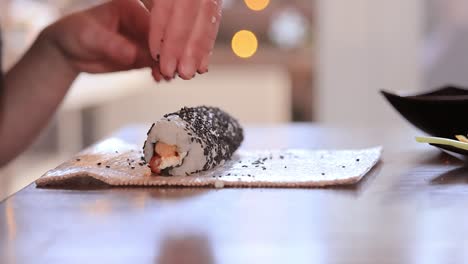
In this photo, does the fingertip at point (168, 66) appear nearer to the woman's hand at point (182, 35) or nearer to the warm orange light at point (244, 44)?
the woman's hand at point (182, 35)

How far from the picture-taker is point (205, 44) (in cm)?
96

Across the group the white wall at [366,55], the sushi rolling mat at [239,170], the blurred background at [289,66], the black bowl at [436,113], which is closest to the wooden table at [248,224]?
the sushi rolling mat at [239,170]

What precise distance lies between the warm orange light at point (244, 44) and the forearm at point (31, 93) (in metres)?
3.06

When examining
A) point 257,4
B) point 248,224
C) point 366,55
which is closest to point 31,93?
point 248,224

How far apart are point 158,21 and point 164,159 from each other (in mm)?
174

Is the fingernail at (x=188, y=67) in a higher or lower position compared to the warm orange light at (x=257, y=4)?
lower

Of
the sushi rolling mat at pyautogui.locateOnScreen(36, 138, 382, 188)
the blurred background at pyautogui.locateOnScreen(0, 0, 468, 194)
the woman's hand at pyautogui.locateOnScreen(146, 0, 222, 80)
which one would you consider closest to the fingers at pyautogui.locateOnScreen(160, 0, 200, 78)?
the woman's hand at pyautogui.locateOnScreen(146, 0, 222, 80)

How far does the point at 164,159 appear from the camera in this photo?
862mm

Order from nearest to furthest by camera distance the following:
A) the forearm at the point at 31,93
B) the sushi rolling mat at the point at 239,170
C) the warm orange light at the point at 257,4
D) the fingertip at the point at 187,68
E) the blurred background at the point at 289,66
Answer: the sushi rolling mat at the point at 239,170 → the fingertip at the point at 187,68 → the forearm at the point at 31,93 → the blurred background at the point at 289,66 → the warm orange light at the point at 257,4

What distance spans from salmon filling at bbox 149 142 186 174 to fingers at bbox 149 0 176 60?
133 mm

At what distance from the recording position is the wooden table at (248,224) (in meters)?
0.56

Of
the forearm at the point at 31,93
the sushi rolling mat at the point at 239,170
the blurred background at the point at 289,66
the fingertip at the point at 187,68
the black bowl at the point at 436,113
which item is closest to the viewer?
the sushi rolling mat at the point at 239,170

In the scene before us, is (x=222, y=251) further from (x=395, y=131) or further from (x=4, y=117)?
(x=4, y=117)

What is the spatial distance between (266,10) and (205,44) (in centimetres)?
349
